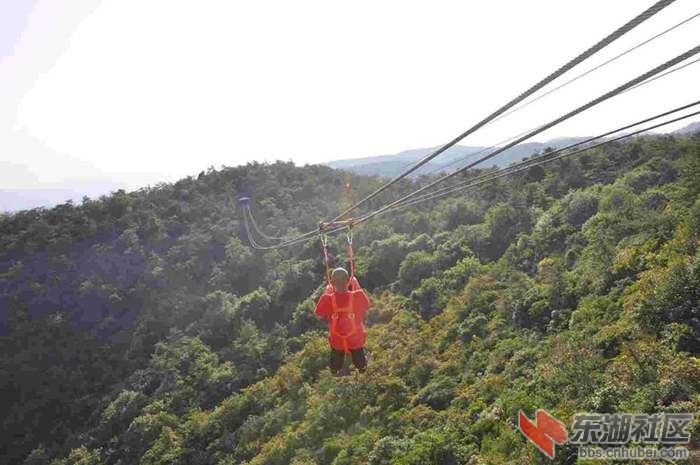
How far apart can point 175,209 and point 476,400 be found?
38043mm

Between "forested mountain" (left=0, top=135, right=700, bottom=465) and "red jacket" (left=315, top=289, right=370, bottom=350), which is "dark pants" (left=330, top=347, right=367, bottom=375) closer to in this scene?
"red jacket" (left=315, top=289, right=370, bottom=350)

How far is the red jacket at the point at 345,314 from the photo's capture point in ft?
23.9

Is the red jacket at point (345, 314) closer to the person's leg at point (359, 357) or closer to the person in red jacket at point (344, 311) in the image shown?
the person in red jacket at point (344, 311)

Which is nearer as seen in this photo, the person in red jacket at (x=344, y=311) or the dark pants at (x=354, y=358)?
the person in red jacket at (x=344, y=311)

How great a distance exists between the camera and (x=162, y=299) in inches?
1497

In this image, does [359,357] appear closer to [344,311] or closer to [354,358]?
[354,358]

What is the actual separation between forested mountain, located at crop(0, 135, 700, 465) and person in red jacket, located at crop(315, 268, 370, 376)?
23.1ft

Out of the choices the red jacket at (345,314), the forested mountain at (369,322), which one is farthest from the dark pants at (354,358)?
the forested mountain at (369,322)

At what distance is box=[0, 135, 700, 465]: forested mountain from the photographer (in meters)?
15.5

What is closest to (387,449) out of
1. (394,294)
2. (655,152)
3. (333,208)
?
(394,294)

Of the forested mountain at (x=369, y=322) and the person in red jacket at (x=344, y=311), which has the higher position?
the person in red jacket at (x=344, y=311)

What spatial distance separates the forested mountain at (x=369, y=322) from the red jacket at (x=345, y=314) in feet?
23.3

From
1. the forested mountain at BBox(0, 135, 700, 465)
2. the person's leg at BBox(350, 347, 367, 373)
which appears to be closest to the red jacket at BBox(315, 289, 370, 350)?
the person's leg at BBox(350, 347, 367, 373)

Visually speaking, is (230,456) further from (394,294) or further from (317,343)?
(394,294)
